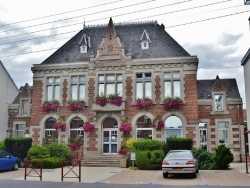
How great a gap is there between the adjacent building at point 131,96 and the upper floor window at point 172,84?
81 mm

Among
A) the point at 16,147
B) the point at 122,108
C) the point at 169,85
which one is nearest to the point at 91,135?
the point at 122,108

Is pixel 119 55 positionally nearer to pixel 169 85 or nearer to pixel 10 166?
pixel 169 85

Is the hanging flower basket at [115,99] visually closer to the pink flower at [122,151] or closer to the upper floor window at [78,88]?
the upper floor window at [78,88]

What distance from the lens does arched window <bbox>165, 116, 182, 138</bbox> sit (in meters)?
25.4

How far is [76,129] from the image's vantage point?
88.8 feet

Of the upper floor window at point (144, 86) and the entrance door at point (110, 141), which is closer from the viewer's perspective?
the entrance door at point (110, 141)

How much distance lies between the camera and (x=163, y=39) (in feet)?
92.8

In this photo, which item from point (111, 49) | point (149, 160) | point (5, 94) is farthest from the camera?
point (5, 94)

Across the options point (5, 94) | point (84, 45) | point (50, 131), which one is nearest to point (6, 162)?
point (50, 131)

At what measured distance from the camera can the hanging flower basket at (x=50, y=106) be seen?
89.9ft

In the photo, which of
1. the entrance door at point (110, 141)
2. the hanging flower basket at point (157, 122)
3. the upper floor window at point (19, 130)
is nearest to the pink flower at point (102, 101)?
the entrance door at point (110, 141)

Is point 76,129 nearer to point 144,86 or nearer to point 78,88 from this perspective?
point 78,88

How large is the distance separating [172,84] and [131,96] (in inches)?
139

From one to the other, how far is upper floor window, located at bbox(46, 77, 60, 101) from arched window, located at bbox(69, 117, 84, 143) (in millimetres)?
2544
